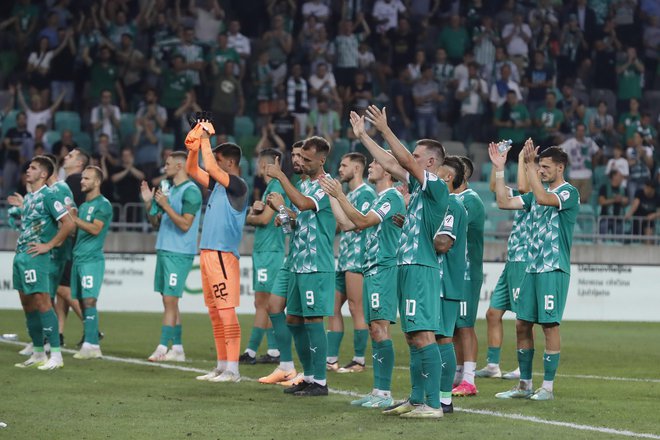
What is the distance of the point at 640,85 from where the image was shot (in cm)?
2759

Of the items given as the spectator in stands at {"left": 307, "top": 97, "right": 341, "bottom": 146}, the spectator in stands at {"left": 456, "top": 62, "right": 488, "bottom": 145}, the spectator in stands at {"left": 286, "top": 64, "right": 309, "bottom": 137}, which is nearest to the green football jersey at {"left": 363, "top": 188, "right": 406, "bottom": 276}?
the spectator in stands at {"left": 307, "top": 97, "right": 341, "bottom": 146}

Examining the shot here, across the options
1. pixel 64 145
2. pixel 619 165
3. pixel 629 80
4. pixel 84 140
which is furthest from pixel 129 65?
pixel 629 80

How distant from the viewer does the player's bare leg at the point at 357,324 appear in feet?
44.1

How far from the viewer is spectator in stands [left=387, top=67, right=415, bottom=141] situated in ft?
84.6

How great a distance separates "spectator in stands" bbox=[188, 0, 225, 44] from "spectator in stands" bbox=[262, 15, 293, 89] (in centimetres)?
110

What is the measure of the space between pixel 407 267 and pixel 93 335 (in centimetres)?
581

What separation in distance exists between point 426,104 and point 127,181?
668 centimetres

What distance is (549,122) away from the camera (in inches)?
1010

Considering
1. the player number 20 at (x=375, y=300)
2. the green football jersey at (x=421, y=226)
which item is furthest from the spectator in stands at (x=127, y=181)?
the green football jersey at (x=421, y=226)

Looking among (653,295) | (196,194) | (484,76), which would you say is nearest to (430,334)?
(196,194)

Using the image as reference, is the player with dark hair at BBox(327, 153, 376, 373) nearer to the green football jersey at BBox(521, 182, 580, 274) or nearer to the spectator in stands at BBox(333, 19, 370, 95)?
the green football jersey at BBox(521, 182, 580, 274)

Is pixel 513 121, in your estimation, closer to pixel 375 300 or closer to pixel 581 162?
pixel 581 162

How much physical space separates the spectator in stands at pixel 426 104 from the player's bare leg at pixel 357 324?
40.5 ft

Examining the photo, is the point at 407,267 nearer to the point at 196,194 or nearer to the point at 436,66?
the point at 196,194
